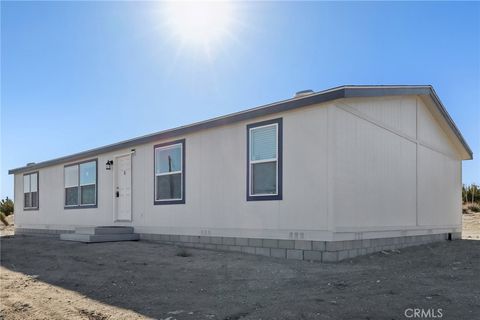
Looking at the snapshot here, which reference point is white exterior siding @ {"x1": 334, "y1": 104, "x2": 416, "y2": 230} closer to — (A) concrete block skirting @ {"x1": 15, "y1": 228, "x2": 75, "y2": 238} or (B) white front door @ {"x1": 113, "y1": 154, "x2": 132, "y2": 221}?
(B) white front door @ {"x1": 113, "y1": 154, "x2": 132, "y2": 221}

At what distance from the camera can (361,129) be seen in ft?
28.0

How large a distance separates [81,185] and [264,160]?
8.35 m

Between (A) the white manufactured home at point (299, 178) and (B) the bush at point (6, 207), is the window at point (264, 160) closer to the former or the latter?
(A) the white manufactured home at point (299, 178)

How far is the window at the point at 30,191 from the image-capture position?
1714cm

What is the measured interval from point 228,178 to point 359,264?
3.44m

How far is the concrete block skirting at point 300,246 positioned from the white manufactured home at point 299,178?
2 centimetres

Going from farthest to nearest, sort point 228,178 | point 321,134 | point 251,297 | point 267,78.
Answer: point 267,78 < point 228,178 < point 321,134 < point 251,297

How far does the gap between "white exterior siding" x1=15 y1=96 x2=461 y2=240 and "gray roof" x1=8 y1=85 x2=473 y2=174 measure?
0.17 metres

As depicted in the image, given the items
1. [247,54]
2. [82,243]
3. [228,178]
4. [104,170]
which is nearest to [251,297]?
[228,178]

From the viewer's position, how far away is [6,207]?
26688mm

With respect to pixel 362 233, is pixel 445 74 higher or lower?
higher

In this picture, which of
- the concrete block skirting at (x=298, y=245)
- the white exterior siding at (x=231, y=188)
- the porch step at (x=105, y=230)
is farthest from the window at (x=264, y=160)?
the porch step at (x=105, y=230)

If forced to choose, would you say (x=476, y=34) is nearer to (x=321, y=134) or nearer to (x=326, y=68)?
(x=326, y=68)

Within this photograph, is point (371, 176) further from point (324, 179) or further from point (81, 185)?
point (81, 185)
